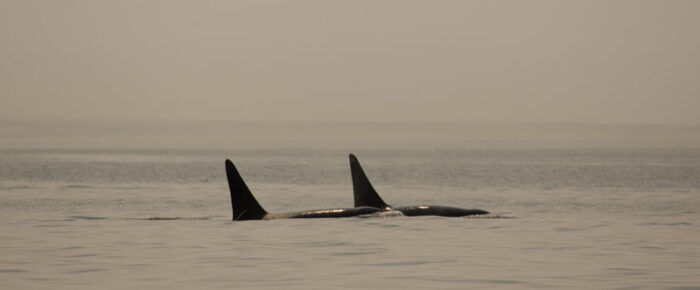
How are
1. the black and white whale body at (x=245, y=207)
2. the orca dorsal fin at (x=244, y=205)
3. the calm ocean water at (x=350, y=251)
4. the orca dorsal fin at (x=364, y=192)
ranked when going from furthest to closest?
the orca dorsal fin at (x=364, y=192) < the orca dorsal fin at (x=244, y=205) < the black and white whale body at (x=245, y=207) < the calm ocean water at (x=350, y=251)

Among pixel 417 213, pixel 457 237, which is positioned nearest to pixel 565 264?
pixel 457 237

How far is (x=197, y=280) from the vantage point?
19.0 metres

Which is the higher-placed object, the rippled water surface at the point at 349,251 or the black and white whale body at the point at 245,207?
the black and white whale body at the point at 245,207

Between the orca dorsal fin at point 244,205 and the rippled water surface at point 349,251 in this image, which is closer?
the rippled water surface at point 349,251

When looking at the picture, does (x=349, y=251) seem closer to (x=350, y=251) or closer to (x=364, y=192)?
(x=350, y=251)

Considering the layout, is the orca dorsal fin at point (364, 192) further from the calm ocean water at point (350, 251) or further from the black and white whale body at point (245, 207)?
the calm ocean water at point (350, 251)

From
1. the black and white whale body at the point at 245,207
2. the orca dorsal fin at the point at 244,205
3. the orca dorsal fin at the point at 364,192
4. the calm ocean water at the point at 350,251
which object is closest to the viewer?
the calm ocean water at the point at 350,251

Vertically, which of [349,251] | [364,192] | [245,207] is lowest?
[349,251]

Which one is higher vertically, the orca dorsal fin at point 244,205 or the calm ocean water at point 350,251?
the orca dorsal fin at point 244,205

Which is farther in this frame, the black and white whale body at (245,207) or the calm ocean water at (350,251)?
the black and white whale body at (245,207)

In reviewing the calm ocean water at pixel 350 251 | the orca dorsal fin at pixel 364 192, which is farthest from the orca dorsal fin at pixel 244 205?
the orca dorsal fin at pixel 364 192

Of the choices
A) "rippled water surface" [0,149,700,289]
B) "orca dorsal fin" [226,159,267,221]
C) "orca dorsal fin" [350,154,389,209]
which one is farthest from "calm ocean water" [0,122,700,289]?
"orca dorsal fin" [350,154,389,209]

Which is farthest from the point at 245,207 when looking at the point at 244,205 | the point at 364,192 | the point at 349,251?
the point at 349,251

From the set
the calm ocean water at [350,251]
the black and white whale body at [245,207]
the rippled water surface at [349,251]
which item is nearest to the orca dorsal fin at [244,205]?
the black and white whale body at [245,207]
